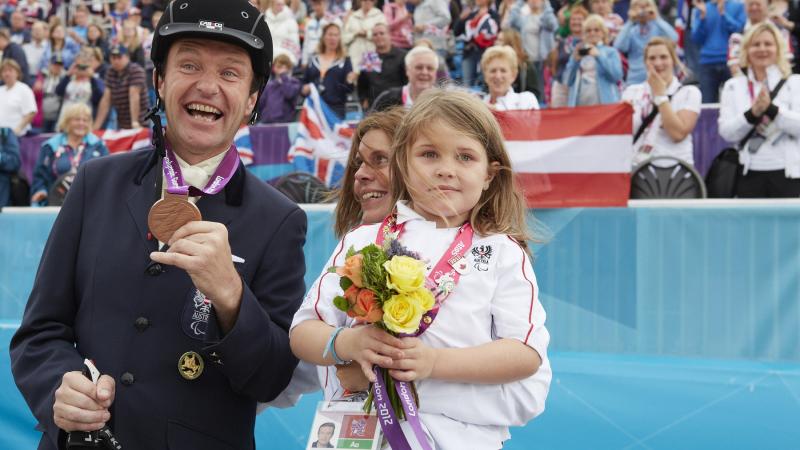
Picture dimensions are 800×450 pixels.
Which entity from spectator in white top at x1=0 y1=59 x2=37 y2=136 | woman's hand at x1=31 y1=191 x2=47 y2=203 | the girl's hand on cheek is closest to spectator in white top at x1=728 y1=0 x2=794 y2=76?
woman's hand at x1=31 y1=191 x2=47 y2=203

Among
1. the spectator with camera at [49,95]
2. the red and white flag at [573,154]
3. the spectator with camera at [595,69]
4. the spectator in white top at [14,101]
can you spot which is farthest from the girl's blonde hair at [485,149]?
the spectator with camera at [49,95]

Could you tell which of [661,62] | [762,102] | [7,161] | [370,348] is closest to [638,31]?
[661,62]

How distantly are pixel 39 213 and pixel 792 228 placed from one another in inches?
233

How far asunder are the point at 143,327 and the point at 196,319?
13 centimetres

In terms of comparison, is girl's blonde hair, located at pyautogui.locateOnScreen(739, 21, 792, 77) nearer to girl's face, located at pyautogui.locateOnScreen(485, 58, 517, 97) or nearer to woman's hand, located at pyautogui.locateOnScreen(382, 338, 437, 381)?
girl's face, located at pyautogui.locateOnScreen(485, 58, 517, 97)

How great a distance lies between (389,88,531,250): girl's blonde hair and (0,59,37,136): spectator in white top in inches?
466

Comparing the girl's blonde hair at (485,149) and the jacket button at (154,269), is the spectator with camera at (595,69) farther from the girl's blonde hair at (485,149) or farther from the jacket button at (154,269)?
the jacket button at (154,269)

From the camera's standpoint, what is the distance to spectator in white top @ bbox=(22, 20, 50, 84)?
15.9 meters

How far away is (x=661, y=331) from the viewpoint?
5992mm

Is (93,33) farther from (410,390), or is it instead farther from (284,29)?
(410,390)

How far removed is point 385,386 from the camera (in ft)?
7.66

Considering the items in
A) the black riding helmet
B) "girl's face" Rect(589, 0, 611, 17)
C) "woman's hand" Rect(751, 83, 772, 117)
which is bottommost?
"woman's hand" Rect(751, 83, 772, 117)

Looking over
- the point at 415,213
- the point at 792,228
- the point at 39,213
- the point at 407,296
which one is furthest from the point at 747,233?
the point at 39,213

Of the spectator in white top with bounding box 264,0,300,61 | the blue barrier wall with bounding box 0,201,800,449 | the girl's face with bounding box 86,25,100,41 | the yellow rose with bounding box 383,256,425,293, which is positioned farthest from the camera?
the girl's face with bounding box 86,25,100,41
